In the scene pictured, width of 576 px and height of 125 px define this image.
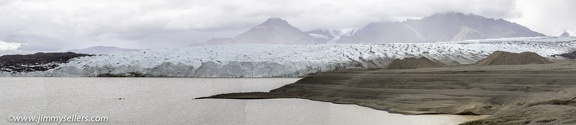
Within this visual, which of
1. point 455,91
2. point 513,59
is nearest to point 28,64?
point 513,59

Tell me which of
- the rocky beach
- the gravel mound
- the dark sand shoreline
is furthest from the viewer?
the gravel mound

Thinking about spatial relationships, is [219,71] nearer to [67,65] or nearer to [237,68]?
[237,68]

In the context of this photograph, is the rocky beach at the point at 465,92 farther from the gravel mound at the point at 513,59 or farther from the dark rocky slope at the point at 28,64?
the dark rocky slope at the point at 28,64

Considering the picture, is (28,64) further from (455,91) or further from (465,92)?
(465,92)

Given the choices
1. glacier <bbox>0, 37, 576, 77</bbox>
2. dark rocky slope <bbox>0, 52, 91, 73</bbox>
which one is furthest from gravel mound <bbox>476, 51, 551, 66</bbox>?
dark rocky slope <bbox>0, 52, 91, 73</bbox>

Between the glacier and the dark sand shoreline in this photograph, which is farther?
the glacier

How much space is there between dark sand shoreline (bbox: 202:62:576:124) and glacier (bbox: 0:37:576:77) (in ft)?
91.6

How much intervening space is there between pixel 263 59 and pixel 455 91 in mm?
38439

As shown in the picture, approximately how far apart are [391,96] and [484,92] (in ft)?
12.5

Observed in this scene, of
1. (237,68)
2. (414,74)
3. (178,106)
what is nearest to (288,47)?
(237,68)

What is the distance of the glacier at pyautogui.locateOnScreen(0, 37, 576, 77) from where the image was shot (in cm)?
5584

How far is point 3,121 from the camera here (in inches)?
574

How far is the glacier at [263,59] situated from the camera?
55844mm

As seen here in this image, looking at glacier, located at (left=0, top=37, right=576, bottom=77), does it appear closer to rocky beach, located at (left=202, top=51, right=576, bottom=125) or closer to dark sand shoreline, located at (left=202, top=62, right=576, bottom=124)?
rocky beach, located at (left=202, top=51, right=576, bottom=125)
